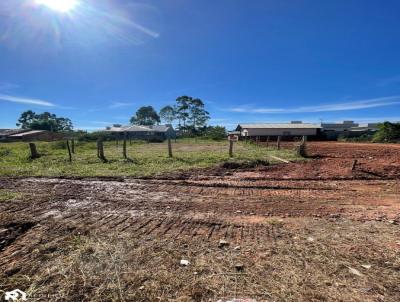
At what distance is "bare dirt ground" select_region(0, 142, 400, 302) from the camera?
8.85ft

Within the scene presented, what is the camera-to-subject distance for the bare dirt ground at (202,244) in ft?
8.85

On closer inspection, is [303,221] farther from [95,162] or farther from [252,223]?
[95,162]

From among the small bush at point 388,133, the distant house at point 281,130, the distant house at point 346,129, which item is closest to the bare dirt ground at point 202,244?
the small bush at point 388,133

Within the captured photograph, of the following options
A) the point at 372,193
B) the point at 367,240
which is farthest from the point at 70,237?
the point at 372,193

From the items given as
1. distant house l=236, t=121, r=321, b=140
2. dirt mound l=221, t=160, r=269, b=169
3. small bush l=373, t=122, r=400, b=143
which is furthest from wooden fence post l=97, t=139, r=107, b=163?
distant house l=236, t=121, r=321, b=140

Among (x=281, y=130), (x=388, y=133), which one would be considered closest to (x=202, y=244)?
(x=388, y=133)

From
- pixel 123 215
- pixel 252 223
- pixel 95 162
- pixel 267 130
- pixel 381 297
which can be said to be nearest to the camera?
pixel 381 297

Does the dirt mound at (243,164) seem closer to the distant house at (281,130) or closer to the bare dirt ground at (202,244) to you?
the bare dirt ground at (202,244)

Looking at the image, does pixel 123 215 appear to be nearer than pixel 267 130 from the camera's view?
Yes

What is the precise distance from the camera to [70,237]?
3.90m

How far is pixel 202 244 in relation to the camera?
370cm

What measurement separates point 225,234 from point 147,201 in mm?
2525

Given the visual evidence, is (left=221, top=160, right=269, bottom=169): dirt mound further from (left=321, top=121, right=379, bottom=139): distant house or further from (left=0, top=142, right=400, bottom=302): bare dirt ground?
(left=321, top=121, right=379, bottom=139): distant house

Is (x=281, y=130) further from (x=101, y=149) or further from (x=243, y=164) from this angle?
(x=101, y=149)
